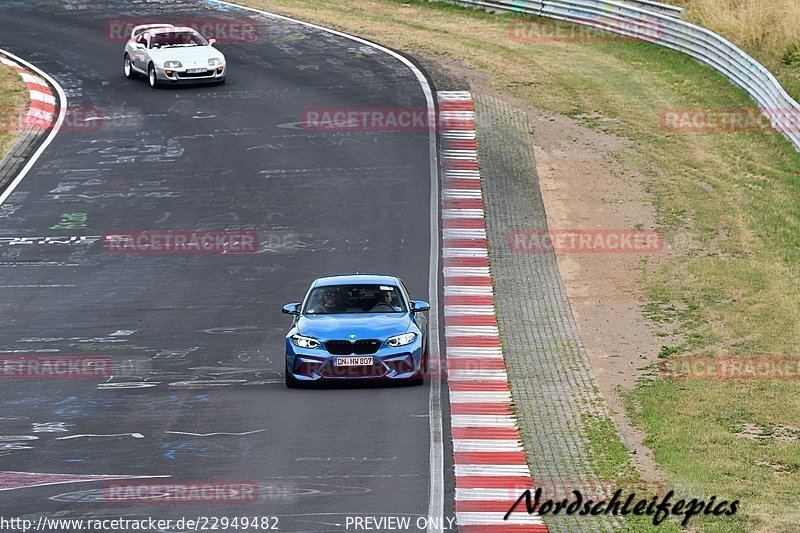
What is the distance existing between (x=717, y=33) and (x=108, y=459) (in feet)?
100

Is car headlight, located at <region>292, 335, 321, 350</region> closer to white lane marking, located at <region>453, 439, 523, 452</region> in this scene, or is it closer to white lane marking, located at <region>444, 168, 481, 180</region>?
white lane marking, located at <region>453, 439, 523, 452</region>

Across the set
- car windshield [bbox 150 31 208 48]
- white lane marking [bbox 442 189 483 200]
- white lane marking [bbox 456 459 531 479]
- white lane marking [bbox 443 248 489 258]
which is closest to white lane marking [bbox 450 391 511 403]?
white lane marking [bbox 456 459 531 479]

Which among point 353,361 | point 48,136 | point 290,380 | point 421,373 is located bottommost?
point 48,136

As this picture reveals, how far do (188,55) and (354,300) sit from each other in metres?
21.2

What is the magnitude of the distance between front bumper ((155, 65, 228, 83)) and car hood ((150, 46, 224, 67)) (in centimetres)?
24

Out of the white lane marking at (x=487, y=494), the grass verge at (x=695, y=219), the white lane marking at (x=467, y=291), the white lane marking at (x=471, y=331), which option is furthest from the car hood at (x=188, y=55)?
the white lane marking at (x=487, y=494)

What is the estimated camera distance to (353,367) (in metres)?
17.1

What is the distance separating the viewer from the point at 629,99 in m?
37.7

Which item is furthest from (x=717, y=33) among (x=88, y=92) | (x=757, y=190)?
(x=88, y=92)

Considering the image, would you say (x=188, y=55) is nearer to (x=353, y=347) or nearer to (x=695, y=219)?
(x=695, y=219)

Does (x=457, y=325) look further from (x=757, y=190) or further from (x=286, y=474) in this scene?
(x=757, y=190)

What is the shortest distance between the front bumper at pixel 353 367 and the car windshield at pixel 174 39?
22725 mm

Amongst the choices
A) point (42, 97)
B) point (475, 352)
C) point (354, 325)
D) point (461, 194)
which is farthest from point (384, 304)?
point (42, 97)

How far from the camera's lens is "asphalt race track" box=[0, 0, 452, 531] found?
46.0 feet
